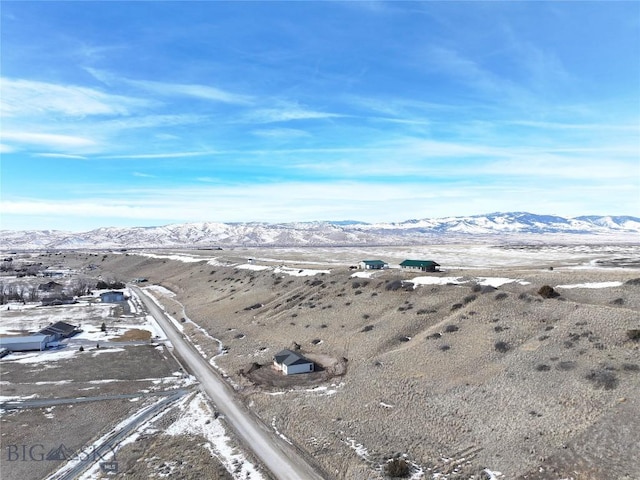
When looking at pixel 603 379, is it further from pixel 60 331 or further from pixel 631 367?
pixel 60 331

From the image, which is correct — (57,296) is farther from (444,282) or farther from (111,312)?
(444,282)

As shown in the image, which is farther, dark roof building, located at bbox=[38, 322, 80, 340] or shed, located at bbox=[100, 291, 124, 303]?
shed, located at bbox=[100, 291, 124, 303]

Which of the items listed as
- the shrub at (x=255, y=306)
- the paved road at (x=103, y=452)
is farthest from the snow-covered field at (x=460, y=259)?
the paved road at (x=103, y=452)

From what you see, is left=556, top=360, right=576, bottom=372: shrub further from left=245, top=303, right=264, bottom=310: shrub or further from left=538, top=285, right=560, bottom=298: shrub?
left=245, top=303, right=264, bottom=310: shrub

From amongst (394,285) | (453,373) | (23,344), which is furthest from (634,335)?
(23,344)

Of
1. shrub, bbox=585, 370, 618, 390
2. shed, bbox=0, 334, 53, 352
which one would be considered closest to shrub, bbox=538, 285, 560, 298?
shrub, bbox=585, 370, 618, 390

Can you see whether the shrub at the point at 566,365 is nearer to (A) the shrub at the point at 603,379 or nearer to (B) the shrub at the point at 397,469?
(A) the shrub at the point at 603,379
